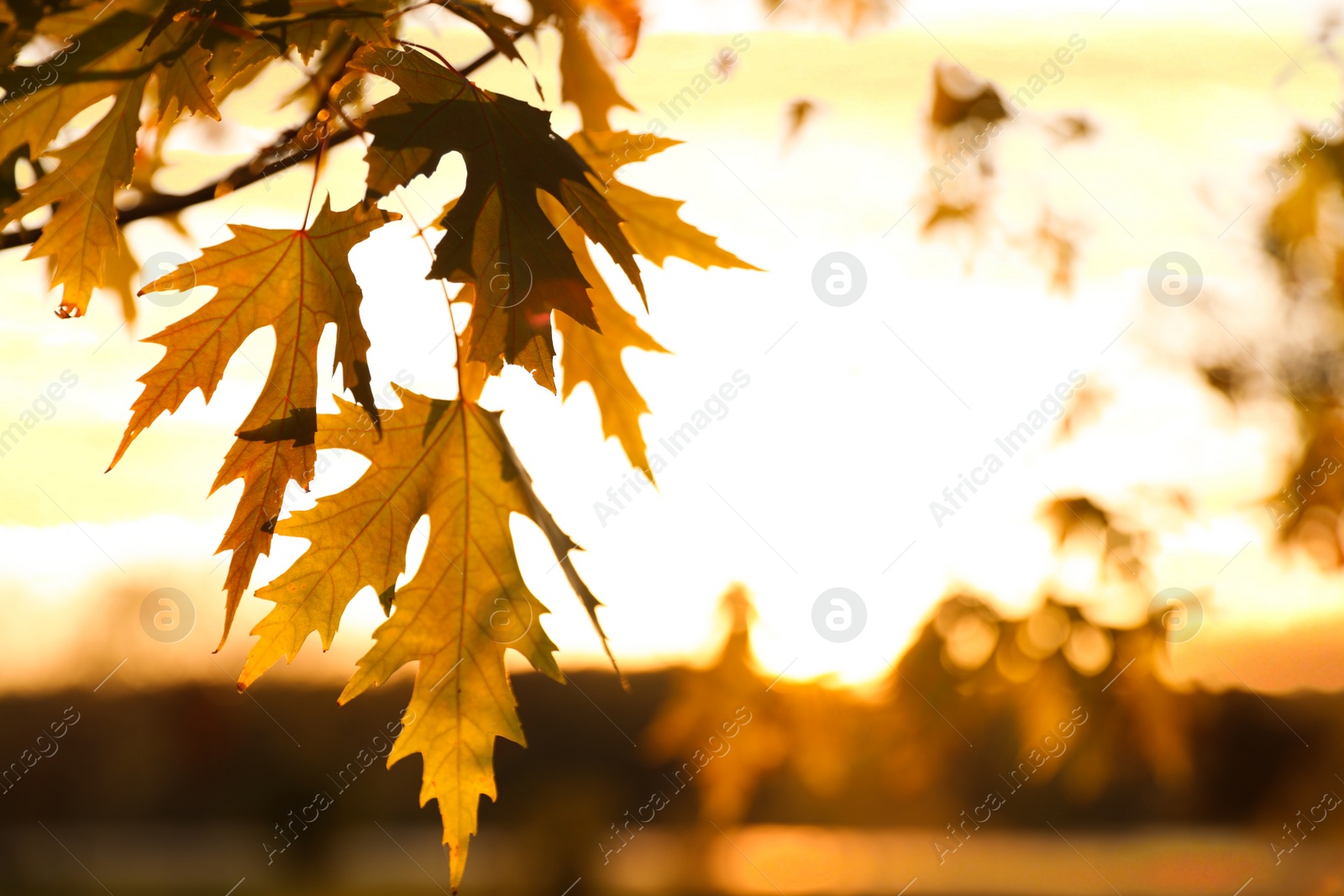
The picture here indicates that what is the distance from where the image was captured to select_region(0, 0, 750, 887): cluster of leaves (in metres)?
0.77

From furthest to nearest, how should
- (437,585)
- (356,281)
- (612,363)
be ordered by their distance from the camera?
(612,363), (437,585), (356,281)

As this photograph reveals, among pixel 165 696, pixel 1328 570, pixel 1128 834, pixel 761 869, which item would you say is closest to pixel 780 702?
Answer: pixel 1328 570

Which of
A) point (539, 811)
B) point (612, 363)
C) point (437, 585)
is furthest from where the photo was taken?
point (539, 811)

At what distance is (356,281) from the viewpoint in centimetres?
83

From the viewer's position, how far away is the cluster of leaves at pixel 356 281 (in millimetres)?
766

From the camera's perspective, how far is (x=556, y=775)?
16578 millimetres
